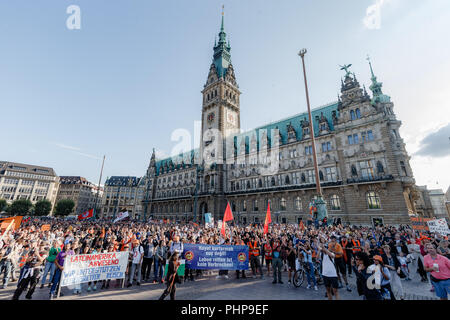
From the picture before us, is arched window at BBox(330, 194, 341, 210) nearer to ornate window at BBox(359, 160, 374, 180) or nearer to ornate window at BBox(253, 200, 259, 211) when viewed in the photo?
ornate window at BBox(359, 160, 374, 180)

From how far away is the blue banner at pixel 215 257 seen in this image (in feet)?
33.2

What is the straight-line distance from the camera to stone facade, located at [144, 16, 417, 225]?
29.8 m

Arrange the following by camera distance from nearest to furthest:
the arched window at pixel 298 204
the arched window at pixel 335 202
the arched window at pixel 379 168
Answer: the arched window at pixel 379 168
the arched window at pixel 335 202
the arched window at pixel 298 204

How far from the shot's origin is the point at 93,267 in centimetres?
855

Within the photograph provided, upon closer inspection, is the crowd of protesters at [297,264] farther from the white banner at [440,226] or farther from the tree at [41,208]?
the tree at [41,208]

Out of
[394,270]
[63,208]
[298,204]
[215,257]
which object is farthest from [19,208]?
[394,270]

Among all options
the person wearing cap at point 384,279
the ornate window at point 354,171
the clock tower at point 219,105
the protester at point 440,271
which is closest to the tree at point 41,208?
the clock tower at point 219,105

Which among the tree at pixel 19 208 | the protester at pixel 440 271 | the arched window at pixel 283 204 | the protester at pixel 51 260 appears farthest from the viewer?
the tree at pixel 19 208

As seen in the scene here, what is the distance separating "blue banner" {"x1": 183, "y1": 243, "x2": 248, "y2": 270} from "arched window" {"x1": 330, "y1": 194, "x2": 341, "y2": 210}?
2813 cm

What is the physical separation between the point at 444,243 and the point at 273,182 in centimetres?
3280

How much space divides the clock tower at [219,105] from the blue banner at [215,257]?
41.4m

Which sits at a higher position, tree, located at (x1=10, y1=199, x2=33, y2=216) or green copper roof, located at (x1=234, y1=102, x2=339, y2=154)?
green copper roof, located at (x1=234, y1=102, x2=339, y2=154)

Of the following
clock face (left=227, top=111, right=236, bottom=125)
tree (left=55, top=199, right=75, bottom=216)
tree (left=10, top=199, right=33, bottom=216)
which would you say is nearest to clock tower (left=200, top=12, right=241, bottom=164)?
clock face (left=227, top=111, right=236, bottom=125)
